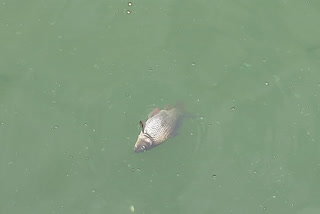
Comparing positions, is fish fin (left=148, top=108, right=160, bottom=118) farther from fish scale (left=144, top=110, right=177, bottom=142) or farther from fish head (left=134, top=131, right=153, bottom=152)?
fish head (left=134, top=131, right=153, bottom=152)

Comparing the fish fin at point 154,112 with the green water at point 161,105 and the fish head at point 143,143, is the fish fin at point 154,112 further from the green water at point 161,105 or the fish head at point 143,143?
the fish head at point 143,143

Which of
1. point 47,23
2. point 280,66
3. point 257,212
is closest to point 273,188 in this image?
point 257,212

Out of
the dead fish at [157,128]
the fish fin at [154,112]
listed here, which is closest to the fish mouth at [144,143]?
the dead fish at [157,128]

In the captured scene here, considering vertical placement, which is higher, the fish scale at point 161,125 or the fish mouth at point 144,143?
the fish scale at point 161,125

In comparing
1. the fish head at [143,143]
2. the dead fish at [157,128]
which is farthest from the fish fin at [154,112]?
the fish head at [143,143]

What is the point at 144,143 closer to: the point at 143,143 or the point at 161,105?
the point at 143,143

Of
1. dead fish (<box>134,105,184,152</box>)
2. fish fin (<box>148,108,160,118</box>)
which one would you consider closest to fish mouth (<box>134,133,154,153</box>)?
dead fish (<box>134,105,184,152</box>)

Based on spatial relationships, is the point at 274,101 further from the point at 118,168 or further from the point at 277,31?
the point at 118,168

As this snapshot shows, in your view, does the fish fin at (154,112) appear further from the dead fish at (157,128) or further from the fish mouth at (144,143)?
the fish mouth at (144,143)

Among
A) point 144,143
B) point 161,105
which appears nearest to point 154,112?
point 161,105
